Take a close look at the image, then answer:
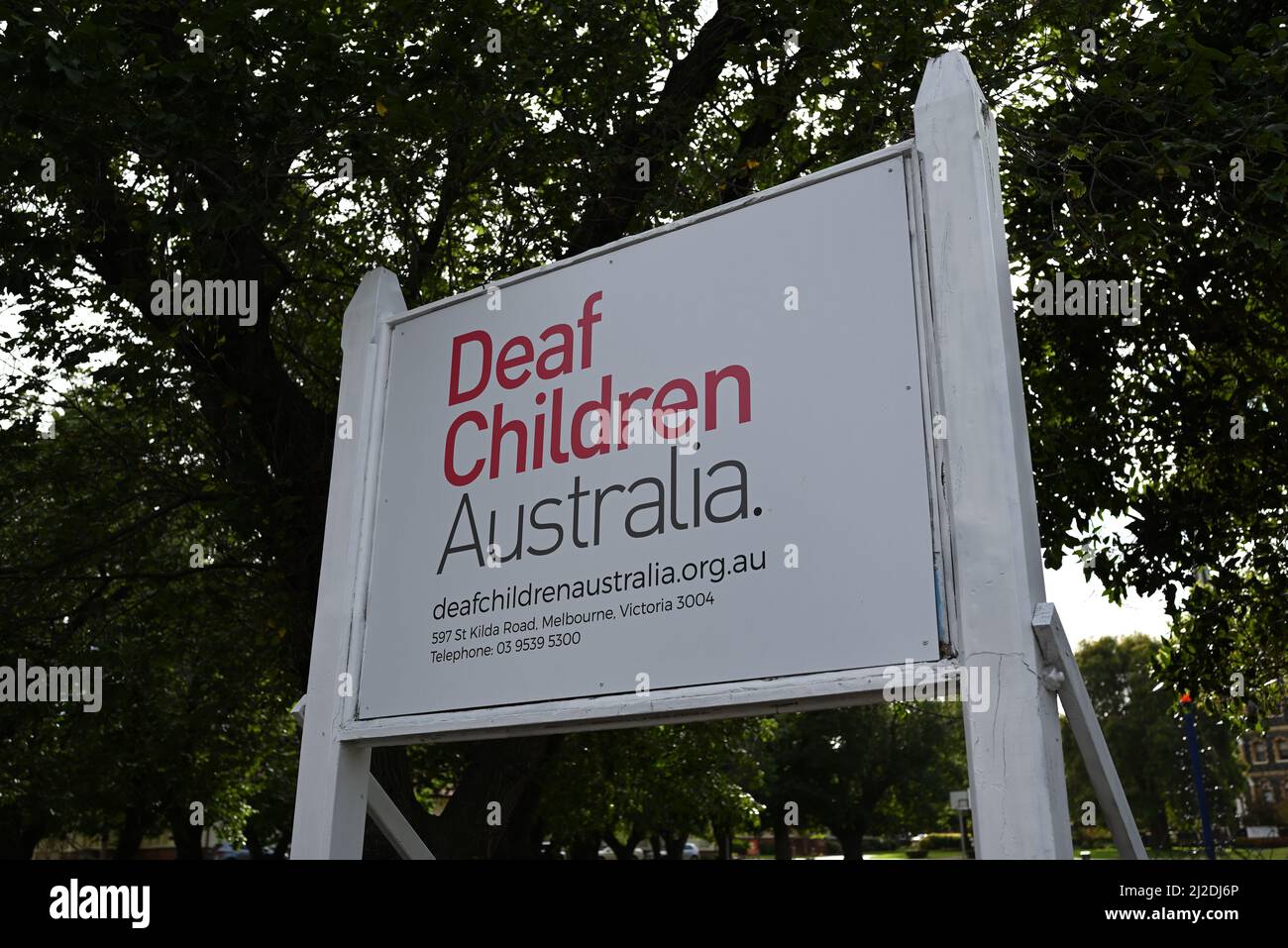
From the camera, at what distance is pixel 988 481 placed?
320 cm

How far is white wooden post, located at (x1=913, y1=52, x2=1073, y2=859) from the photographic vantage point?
9.66ft

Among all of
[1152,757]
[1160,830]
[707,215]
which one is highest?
[1152,757]

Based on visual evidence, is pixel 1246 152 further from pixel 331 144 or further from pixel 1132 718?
pixel 1132 718

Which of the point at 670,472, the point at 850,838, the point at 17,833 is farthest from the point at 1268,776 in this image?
the point at 670,472

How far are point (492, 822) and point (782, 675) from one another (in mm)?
6046

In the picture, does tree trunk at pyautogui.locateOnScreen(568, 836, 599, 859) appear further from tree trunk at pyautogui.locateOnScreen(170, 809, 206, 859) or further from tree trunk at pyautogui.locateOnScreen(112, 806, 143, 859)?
tree trunk at pyautogui.locateOnScreen(112, 806, 143, 859)

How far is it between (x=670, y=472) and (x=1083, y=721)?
147 centimetres

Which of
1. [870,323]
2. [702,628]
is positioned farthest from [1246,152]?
[702,628]

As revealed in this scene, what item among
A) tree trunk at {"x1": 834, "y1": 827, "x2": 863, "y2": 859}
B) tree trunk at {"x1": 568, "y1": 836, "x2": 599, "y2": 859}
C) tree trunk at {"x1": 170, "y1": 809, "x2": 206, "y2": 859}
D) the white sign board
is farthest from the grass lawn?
tree trunk at {"x1": 170, "y1": 809, "x2": 206, "y2": 859}

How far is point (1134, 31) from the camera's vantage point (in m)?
8.74

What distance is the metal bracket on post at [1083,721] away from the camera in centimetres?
303

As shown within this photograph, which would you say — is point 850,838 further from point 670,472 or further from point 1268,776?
point 670,472

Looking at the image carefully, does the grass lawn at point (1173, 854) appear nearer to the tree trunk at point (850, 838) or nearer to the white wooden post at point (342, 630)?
the white wooden post at point (342, 630)

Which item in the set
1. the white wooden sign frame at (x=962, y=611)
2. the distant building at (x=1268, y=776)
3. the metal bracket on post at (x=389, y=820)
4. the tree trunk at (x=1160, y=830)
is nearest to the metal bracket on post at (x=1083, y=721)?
the white wooden sign frame at (x=962, y=611)
